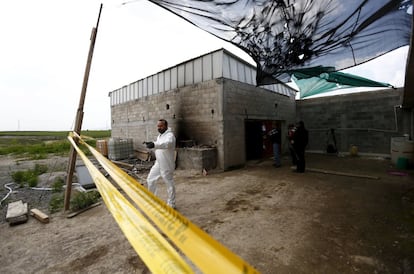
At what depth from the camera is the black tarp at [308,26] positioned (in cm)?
251

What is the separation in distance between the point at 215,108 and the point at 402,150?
21.2 ft

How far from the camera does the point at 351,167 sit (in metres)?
6.59

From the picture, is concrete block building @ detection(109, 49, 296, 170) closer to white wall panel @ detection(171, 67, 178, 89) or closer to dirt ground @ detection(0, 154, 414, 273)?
white wall panel @ detection(171, 67, 178, 89)

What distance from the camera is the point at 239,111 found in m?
7.04

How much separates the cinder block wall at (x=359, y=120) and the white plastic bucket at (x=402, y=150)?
2.07 metres

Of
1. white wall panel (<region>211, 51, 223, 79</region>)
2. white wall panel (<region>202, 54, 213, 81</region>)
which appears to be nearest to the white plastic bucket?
white wall panel (<region>211, 51, 223, 79</region>)

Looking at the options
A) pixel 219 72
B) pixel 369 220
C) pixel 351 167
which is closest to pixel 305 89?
pixel 351 167

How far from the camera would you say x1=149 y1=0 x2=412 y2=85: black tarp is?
251 centimetres

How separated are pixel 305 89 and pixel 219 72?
6007 millimetres

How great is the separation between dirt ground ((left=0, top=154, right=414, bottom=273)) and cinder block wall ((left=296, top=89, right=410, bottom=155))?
476 centimetres

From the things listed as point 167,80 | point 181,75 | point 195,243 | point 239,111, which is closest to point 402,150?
point 239,111

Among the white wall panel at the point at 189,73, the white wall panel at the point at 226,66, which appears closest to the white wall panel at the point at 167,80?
the white wall panel at the point at 189,73

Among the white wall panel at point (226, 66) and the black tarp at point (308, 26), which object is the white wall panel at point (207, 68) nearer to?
the white wall panel at point (226, 66)

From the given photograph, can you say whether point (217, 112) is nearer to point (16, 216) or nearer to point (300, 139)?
point (300, 139)
